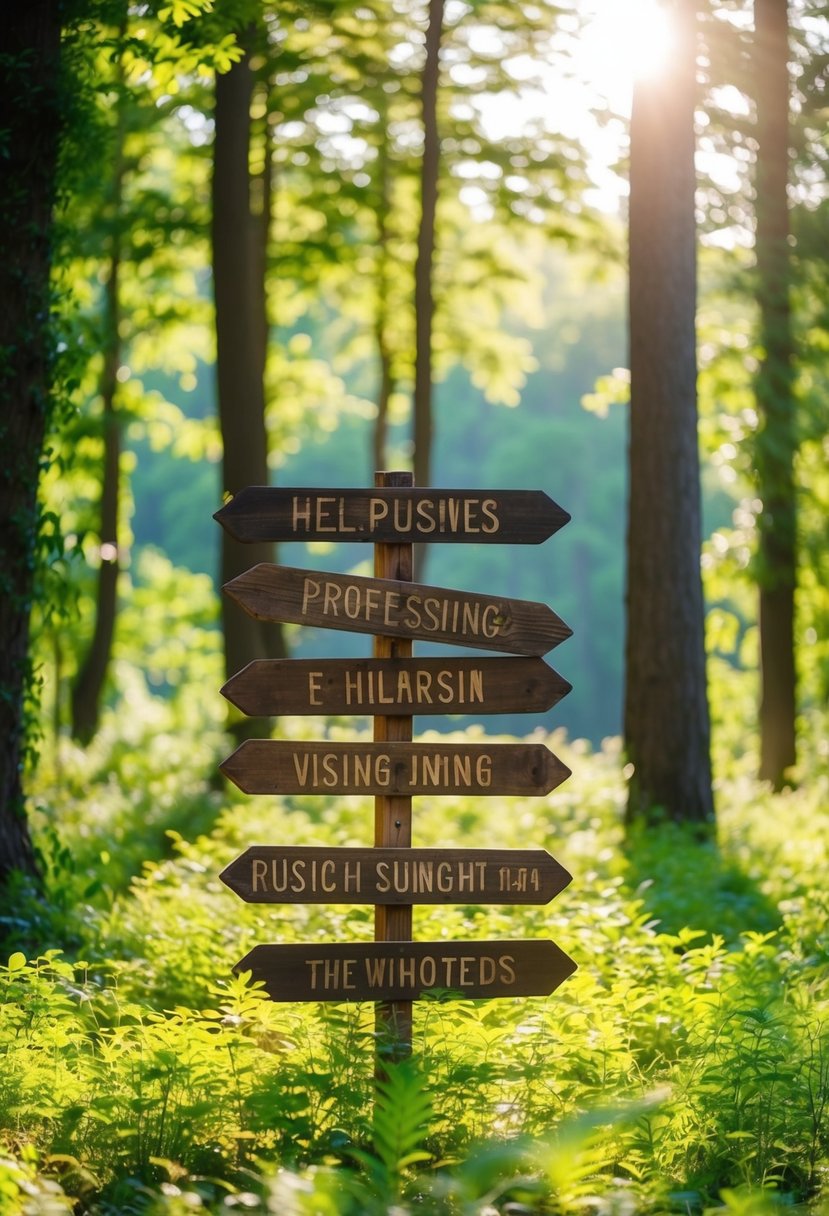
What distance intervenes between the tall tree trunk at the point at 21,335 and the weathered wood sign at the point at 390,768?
3.07m

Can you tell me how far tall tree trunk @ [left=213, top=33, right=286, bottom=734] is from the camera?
13352mm

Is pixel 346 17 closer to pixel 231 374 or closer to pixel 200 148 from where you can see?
pixel 200 148

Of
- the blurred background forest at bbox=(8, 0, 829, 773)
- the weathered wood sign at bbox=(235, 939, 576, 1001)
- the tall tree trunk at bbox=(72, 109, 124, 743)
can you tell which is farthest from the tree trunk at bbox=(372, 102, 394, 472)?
the weathered wood sign at bbox=(235, 939, 576, 1001)

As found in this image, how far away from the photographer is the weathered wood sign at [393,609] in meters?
5.29

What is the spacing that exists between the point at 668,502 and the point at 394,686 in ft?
19.6

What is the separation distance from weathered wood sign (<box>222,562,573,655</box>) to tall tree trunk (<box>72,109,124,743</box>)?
14462 millimetres

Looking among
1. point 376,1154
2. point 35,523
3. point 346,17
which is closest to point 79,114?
point 35,523

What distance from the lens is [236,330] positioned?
1358cm

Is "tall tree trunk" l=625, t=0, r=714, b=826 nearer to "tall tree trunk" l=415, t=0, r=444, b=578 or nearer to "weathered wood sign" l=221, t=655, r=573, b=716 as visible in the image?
"tall tree trunk" l=415, t=0, r=444, b=578

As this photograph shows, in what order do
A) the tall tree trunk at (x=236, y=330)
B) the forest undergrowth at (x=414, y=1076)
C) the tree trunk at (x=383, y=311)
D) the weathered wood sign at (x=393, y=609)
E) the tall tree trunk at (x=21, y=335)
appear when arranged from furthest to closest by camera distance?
the tree trunk at (x=383, y=311) < the tall tree trunk at (x=236, y=330) < the tall tree trunk at (x=21, y=335) < the weathered wood sign at (x=393, y=609) < the forest undergrowth at (x=414, y=1076)

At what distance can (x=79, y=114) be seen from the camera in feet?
26.2

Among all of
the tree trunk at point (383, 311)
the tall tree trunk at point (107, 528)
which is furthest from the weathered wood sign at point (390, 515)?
the tall tree trunk at point (107, 528)

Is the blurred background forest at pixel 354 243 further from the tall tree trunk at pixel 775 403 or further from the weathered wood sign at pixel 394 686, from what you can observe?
the weathered wood sign at pixel 394 686

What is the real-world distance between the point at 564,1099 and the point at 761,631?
11669mm
